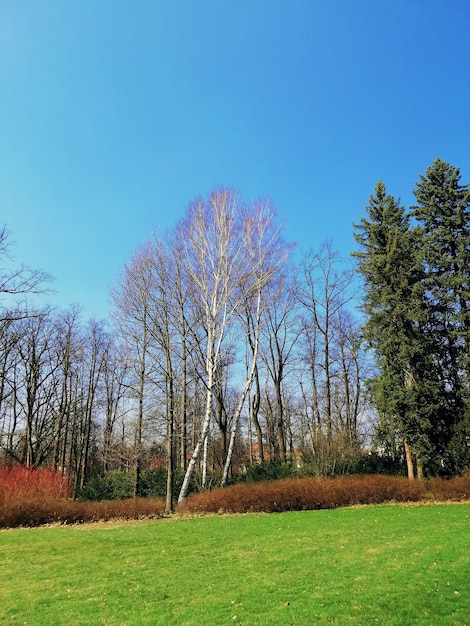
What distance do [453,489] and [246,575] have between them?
12.2 metres

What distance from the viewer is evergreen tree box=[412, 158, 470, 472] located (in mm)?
17781

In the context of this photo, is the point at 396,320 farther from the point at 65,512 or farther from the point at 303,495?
the point at 65,512

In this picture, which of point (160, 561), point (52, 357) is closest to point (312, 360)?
point (52, 357)

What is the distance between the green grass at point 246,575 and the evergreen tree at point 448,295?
757 centimetres

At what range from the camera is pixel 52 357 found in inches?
1106

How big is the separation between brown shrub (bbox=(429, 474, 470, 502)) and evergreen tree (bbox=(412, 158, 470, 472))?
7.35 feet

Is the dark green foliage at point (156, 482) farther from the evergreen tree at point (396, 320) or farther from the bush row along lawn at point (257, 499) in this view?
the evergreen tree at point (396, 320)

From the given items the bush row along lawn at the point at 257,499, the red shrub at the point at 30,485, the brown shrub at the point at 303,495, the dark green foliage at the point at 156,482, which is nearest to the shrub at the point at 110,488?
the dark green foliage at the point at 156,482

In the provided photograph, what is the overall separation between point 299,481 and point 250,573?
991 cm

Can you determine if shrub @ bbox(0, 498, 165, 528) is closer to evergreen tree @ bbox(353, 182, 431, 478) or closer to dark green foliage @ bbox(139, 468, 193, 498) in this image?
dark green foliage @ bbox(139, 468, 193, 498)

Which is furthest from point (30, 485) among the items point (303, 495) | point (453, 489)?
point (453, 489)

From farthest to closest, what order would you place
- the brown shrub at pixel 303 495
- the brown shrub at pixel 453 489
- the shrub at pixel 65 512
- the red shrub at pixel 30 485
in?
1. the red shrub at pixel 30 485
2. the brown shrub at pixel 453 489
3. the brown shrub at pixel 303 495
4. the shrub at pixel 65 512

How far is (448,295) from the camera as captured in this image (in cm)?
1966

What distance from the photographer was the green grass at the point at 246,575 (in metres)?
4.64
